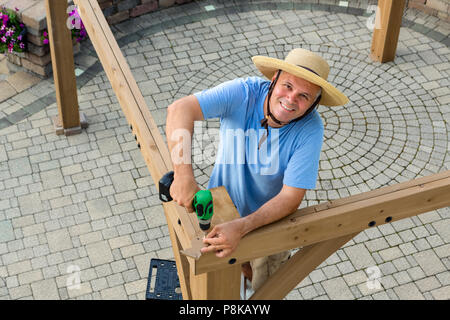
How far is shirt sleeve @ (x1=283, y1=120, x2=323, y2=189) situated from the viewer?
348cm

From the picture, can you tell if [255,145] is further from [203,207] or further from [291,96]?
[203,207]

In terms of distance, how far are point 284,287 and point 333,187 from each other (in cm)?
318

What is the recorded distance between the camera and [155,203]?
262 inches

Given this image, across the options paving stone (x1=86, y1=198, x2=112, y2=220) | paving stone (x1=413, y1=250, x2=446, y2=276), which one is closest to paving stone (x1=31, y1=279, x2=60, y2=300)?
paving stone (x1=86, y1=198, x2=112, y2=220)

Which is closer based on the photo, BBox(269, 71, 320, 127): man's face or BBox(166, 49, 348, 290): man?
BBox(166, 49, 348, 290): man

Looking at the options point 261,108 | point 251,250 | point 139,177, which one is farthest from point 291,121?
point 139,177

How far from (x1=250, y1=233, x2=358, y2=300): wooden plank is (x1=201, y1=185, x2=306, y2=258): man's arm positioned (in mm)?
450

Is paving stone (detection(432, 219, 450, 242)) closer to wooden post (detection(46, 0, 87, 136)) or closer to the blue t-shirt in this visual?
the blue t-shirt

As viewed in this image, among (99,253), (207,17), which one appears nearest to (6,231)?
(99,253)

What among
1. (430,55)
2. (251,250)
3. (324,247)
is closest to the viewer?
(251,250)

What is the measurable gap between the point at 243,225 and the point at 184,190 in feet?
1.29

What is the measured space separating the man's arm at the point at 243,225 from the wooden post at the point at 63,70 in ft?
13.3
